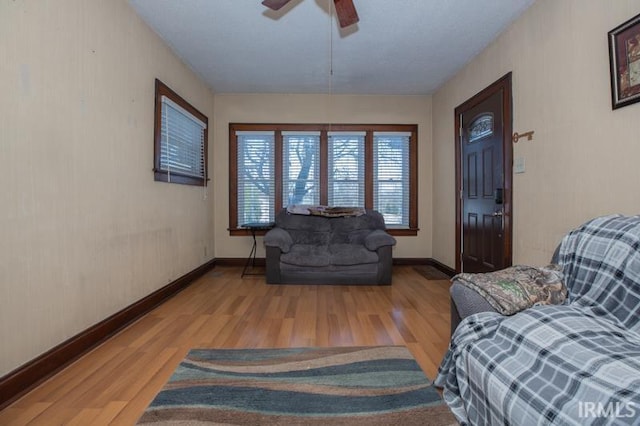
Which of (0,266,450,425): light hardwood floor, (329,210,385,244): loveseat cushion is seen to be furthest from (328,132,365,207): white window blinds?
(0,266,450,425): light hardwood floor

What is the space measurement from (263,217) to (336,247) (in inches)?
60.7

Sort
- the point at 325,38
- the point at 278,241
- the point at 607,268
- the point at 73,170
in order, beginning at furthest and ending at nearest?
the point at 278,241 < the point at 325,38 < the point at 73,170 < the point at 607,268

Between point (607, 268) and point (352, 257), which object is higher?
point (607, 268)

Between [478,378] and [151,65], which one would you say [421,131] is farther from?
[478,378]

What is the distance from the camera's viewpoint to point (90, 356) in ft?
7.06

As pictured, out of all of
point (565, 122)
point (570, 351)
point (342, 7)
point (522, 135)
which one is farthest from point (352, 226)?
point (570, 351)

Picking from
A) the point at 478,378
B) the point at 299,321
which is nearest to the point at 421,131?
the point at 299,321

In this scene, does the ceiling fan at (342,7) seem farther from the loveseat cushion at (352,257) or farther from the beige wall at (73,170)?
the loveseat cushion at (352,257)

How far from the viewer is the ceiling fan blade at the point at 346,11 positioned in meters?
2.24

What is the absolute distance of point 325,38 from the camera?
3365 mm

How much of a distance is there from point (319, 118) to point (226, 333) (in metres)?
3.74

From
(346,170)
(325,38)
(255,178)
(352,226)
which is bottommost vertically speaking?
(352,226)

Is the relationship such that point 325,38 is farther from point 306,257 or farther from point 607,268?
point 607,268

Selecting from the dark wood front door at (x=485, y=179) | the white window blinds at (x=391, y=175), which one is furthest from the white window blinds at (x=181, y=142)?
the dark wood front door at (x=485, y=179)
